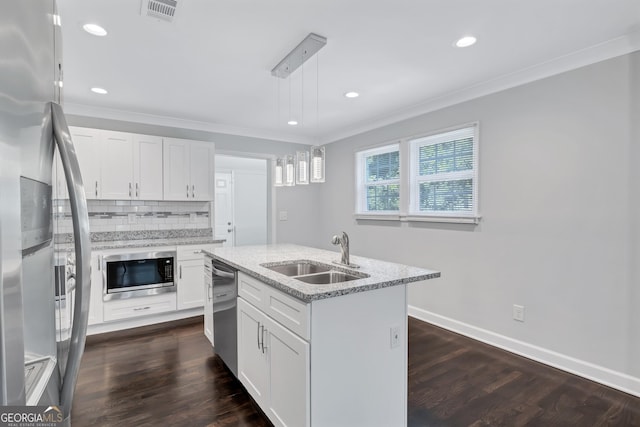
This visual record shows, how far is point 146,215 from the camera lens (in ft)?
13.6

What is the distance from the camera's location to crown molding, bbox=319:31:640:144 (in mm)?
2320

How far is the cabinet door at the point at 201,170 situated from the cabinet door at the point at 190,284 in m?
0.87

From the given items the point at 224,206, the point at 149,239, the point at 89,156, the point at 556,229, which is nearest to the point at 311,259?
the point at 556,229

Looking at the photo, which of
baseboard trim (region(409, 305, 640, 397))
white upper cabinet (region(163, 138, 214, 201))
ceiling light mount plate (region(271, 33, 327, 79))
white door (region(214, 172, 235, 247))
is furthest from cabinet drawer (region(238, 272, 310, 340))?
white door (region(214, 172, 235, 247))

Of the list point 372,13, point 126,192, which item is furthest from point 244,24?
point 126,192

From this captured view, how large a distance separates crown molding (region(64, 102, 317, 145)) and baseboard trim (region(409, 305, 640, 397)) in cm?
328

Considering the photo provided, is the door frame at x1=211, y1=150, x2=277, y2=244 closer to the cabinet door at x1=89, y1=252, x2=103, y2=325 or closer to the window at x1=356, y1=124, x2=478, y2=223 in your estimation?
the window at x1=356, y1=124, x2=478, y2=223

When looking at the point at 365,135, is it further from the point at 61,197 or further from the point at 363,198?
the point at 61,197

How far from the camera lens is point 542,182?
2.77 m

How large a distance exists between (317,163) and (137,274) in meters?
2.55

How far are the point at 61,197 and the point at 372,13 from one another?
1.95m

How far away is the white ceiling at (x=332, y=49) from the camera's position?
198 centimetres

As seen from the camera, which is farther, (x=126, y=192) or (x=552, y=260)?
(x=126, y=192)

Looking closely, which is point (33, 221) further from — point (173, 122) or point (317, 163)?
point (173, 122)
